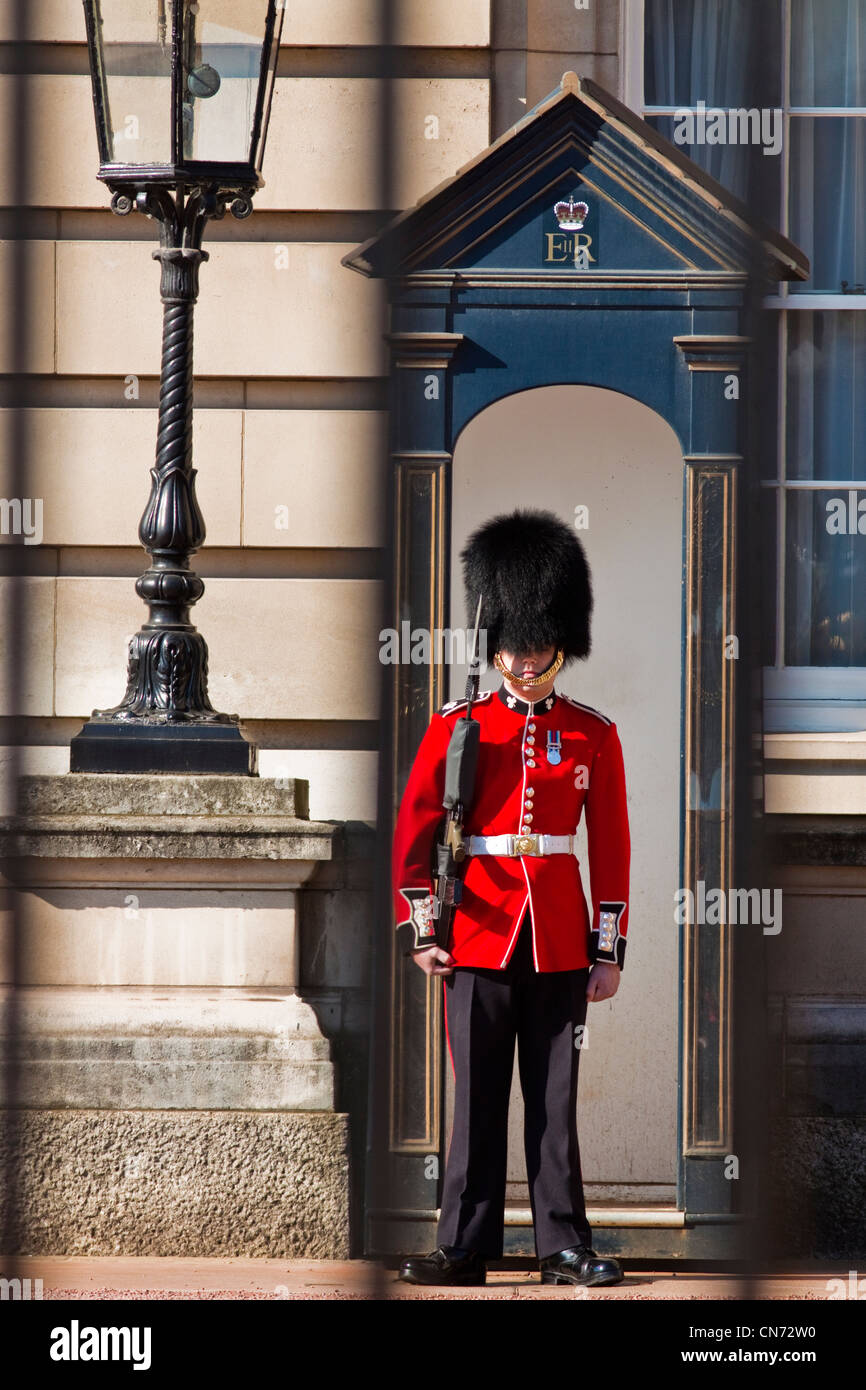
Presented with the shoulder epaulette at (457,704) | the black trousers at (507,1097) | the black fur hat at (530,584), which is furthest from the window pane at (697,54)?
the black trousers at (507,1097)

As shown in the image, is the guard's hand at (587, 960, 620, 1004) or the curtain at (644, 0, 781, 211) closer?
the guard's hand at (587, 960, 620, 1004)

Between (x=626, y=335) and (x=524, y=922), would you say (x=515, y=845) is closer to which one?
(x=524, y=922)

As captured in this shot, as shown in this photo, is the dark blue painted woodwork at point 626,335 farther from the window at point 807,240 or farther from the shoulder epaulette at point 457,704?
the window at point 807,240

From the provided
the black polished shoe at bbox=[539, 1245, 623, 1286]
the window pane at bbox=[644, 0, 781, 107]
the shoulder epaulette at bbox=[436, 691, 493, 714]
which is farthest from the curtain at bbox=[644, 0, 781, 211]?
the black polished shoe at bbox=[539, 1245, 623, 1286]

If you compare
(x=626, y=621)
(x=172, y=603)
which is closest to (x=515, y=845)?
(x=626, y=621)

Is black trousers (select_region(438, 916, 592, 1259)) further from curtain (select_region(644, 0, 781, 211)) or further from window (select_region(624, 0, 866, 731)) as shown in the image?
curtain (select_region(644, 0, 781, 211))

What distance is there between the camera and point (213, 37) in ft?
14.6

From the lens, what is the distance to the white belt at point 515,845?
4.13 metres

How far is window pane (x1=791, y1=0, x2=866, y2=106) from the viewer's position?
17.0 feet

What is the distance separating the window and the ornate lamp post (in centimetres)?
124

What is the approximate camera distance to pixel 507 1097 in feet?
13.5

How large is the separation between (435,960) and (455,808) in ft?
1.08

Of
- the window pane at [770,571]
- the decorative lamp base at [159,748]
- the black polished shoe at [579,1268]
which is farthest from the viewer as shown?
the window pane at [770,571]
